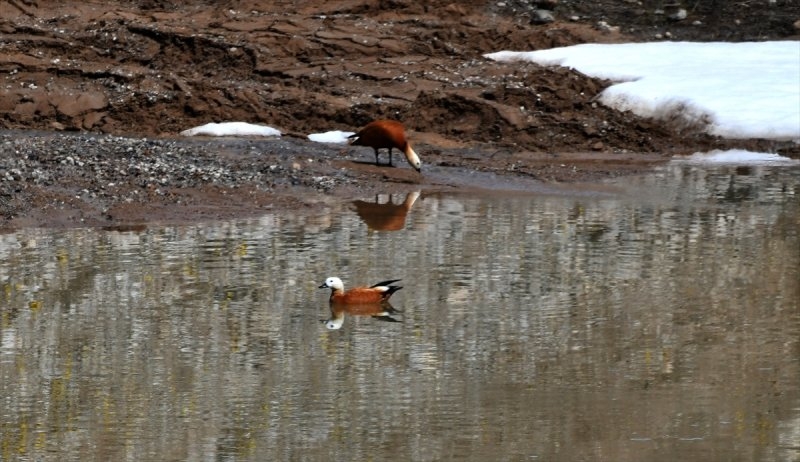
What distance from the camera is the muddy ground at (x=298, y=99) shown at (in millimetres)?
17453

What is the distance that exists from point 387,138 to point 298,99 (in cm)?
445

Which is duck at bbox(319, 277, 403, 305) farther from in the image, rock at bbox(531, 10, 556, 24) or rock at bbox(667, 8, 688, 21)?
rock at bbox(667, 8, 688, 21)

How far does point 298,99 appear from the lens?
23500 mm

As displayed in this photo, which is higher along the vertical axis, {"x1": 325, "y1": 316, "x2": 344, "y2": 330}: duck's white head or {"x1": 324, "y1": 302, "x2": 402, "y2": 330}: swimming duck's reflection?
{"x1": 324, "y1": 302, "x2": 402, "y2": 330}: swimming duck's reflection

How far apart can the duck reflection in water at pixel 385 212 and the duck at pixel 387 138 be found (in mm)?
909

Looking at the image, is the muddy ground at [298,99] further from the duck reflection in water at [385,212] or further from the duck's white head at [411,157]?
the duck reflection in water at [385,212]

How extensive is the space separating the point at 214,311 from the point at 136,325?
2.25 feet

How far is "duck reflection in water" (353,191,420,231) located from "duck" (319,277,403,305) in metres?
3.81

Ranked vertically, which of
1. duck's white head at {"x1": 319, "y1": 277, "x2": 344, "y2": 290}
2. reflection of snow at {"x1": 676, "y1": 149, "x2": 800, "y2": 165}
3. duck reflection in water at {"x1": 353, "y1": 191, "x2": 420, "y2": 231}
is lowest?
duck's white head at {"x1": 319, "y1": 277, "x2": 344, "y2": 290}

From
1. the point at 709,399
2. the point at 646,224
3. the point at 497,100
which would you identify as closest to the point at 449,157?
the point at 497,100

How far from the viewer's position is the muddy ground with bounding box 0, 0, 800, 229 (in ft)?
57.3

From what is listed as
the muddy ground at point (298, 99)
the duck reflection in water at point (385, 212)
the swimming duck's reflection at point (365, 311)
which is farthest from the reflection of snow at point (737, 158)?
the swimming duck's reflection at point (365, 311)


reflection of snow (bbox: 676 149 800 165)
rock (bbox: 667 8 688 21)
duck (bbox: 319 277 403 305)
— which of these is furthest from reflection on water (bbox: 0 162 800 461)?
rock (bbox: 667 8 688 21)

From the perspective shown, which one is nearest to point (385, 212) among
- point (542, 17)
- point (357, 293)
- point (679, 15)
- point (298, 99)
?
point (357, 293)
